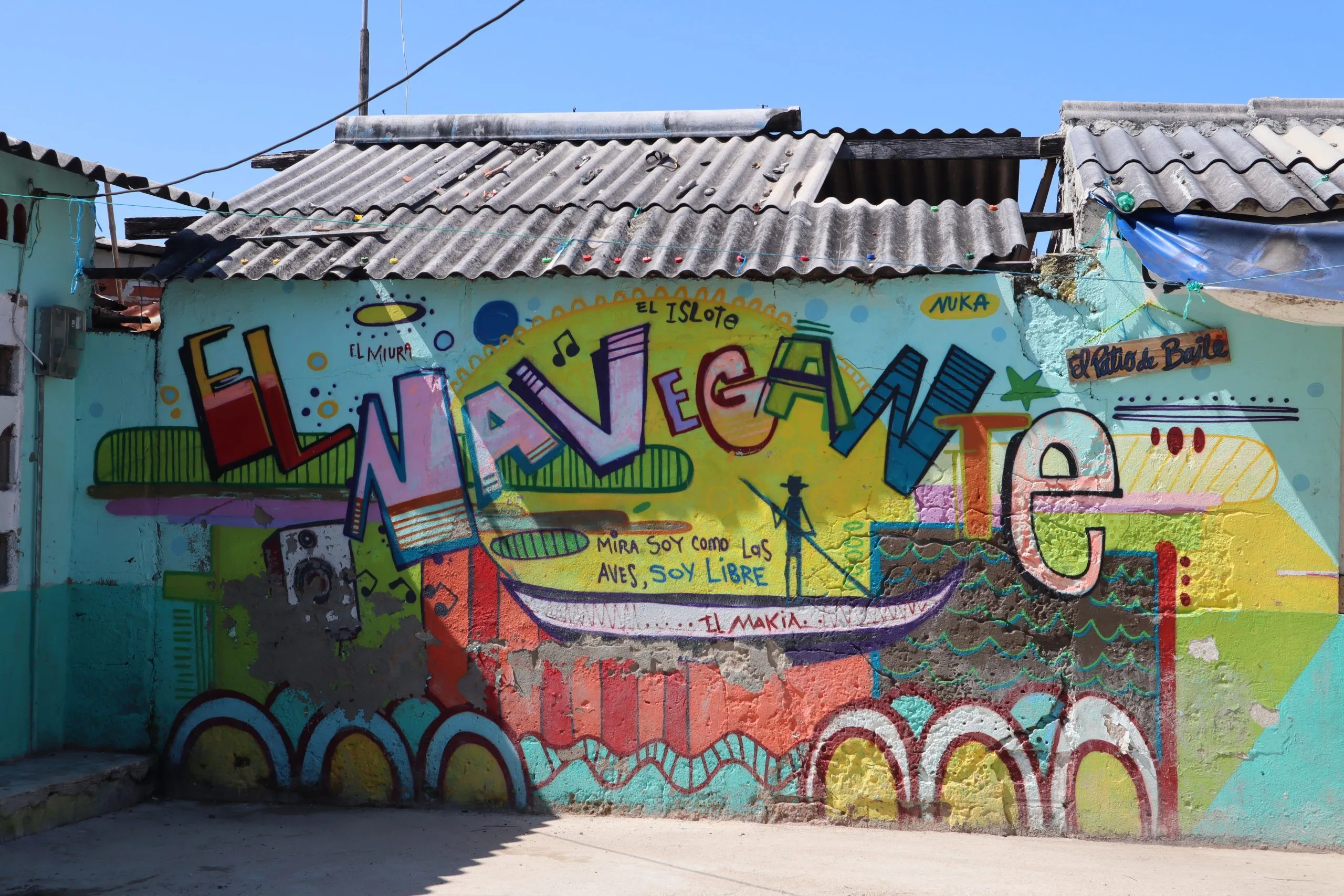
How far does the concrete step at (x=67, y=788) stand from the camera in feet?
17.3

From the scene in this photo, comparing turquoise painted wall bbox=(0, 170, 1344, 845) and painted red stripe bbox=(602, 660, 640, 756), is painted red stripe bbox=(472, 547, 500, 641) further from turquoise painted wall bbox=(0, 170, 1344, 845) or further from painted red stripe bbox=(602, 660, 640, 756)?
painted red stripe bbox=(602, 660, 640, 756)

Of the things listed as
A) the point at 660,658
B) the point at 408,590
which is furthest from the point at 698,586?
the point at 408,590

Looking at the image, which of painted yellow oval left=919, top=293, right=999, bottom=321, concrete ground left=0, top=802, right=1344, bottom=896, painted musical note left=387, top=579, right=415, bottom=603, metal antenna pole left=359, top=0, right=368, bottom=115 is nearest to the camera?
concrete ground left=0, top=802, right=1344, bottom=896

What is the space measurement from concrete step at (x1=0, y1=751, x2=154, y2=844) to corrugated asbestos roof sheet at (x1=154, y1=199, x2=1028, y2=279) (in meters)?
2.64

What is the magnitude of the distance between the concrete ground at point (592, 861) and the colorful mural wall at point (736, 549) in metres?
0.19

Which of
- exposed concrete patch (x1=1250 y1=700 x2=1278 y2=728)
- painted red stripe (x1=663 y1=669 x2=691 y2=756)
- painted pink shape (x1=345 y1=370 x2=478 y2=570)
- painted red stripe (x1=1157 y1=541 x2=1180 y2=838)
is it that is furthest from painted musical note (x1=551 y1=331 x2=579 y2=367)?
exposed concrete patch (x1=1250 y1=700 x2=1278 y2=728)

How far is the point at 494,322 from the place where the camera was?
5867 millimetres

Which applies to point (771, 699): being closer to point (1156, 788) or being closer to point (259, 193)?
point (1156, 788)

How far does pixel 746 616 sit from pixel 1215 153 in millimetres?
3504

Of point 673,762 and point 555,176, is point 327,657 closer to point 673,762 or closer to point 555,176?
point 673,762

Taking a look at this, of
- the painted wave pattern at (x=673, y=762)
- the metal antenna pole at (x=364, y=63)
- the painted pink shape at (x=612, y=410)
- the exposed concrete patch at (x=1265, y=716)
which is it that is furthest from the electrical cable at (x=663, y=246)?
the metal antenna pole at (x=364, y=63)

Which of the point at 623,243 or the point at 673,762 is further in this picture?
the point at 623,243

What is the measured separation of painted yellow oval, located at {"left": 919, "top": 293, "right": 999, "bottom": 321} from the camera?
17.8 ft

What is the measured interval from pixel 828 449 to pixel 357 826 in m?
3.01
